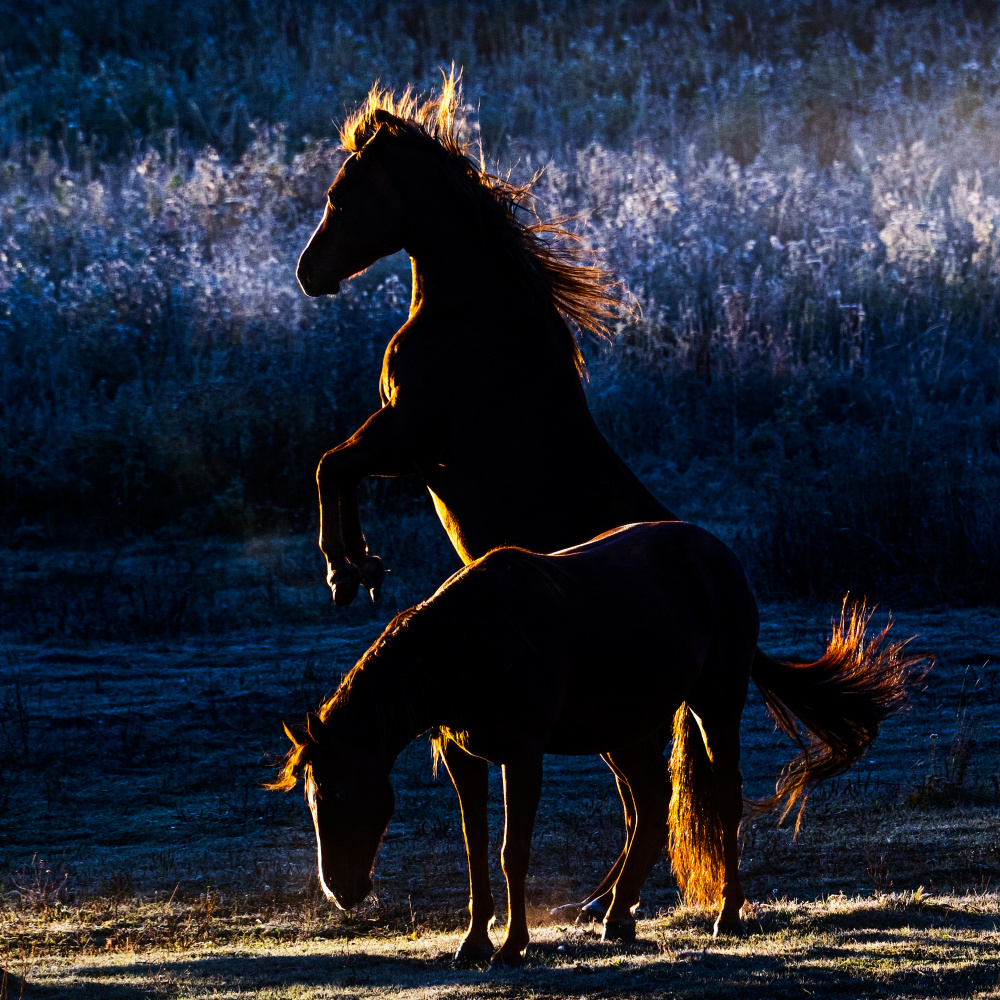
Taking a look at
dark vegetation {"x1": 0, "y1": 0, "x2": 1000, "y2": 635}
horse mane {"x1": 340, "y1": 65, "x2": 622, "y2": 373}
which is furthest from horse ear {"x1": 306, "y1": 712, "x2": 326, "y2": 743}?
dark vegetation {"x1": 0, "y1": 0, "x2": 1000, "y2": 635}

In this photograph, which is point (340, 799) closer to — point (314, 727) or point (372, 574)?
point (314, 727)

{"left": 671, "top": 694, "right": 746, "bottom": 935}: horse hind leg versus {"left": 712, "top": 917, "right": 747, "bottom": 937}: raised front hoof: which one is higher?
{"left": 671, "top": 694, "right": 746, "bottom": 935}: horse hind leg

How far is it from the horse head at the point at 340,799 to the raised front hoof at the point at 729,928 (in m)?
1.37

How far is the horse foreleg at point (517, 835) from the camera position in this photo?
457 centimetres

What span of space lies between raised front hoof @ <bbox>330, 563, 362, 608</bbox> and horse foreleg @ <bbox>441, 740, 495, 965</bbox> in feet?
2.41

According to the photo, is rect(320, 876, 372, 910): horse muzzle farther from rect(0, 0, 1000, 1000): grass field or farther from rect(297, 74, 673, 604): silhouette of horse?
rect(297, 74, 673, 604): silhouette of horse

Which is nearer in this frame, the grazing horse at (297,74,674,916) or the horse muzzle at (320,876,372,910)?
the horse muzzle at (320,876,372,910)

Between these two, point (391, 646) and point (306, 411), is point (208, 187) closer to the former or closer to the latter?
point (306, 411)

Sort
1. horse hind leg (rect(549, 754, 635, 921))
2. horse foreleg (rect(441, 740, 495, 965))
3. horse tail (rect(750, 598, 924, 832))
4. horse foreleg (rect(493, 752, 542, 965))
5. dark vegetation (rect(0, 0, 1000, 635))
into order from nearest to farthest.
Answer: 1. horse foreleg (rect(493, 752, 542, 965))
2. horse foreleg (rect(441, 740, 495, 965))
3. horse hind leg (rect(549, 754, 635, 921))
4. horse tail (rect(750, 598, 924, 832))
5. dark vegetation (rect(0, 0, 1000, 635))

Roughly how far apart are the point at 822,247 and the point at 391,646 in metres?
13.8

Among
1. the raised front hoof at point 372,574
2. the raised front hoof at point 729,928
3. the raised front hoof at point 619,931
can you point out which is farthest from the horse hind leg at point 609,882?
the raised front hoof at point 372,574

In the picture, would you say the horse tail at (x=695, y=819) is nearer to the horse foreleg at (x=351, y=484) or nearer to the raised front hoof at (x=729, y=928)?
the raised front hoof at (x=729, y=928)

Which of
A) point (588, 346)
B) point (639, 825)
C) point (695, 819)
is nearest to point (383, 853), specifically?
point (639, 825)

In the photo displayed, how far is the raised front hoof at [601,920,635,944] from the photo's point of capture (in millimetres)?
5105
